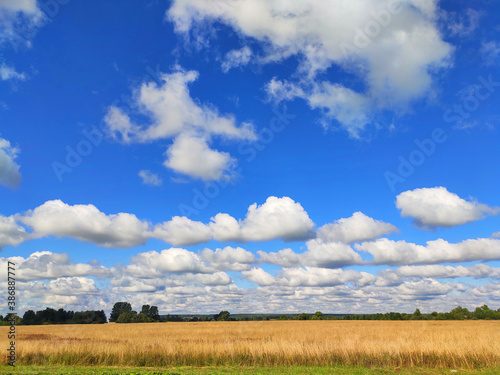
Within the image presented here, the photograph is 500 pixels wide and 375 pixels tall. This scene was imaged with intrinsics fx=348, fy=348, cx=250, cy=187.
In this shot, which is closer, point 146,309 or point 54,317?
point 54,317

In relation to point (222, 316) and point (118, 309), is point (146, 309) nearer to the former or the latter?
point (118, 309)

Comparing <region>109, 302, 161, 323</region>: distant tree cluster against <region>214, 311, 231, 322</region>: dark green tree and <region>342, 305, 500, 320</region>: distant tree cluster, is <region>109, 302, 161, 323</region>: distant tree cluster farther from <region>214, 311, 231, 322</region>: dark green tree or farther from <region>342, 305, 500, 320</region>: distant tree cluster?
<region>342, 305, 500, 320</region>: distant tree cluster

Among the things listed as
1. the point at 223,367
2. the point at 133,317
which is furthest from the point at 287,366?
the point at 133,317

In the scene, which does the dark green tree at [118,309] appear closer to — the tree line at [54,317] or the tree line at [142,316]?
the tree line at [142,316]

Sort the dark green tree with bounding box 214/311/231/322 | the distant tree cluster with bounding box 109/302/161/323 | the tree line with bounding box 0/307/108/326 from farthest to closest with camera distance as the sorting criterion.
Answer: the dark green tree with bounding box 214/311/231/322 < the distant tree cluster with bounding box 109/302/161/323 < the tree line with bounding box 0/307/108/326

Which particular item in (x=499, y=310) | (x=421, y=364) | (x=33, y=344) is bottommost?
(x=499, y=310)

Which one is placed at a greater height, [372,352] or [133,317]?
[372,352]

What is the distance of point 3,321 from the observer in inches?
4065

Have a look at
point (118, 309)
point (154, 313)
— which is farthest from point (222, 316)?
point (118, 309)

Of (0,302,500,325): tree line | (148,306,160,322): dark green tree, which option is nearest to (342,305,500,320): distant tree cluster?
(0,302,500,325): tree line

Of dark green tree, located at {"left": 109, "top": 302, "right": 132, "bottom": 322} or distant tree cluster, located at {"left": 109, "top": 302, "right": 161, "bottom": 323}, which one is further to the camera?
dark green tree, located at {"left": 109, "top": 302, "right": 132, "bottom": 322}

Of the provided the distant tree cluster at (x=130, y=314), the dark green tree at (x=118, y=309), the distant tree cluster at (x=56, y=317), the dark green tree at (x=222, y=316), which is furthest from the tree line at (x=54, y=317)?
the dark green tree at (x=222, y=316)

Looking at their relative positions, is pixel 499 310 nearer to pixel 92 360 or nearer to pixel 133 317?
pixel 133 317

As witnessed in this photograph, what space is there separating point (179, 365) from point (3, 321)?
361ft
